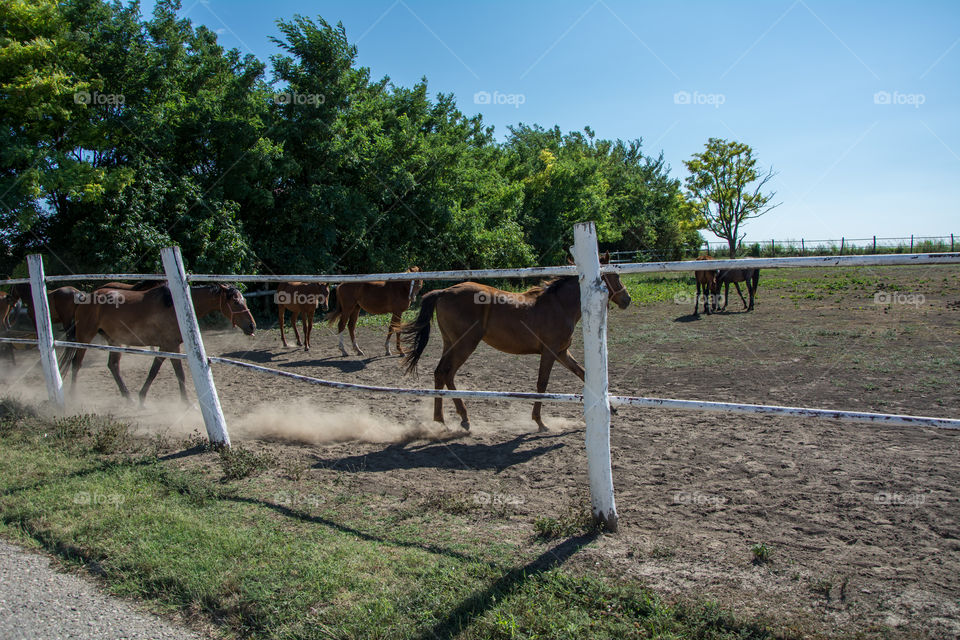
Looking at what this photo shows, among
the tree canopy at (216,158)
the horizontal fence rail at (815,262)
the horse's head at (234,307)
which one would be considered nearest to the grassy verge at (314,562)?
the horizontal fence rail at (815,262)

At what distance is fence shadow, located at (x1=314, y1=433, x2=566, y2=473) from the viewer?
16.8 feet

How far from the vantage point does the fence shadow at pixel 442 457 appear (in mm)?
5113

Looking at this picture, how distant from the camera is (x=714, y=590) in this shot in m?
2.84

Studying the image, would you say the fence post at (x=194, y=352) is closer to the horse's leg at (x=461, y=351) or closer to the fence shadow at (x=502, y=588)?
the horse's leg at (x=461, y=351)

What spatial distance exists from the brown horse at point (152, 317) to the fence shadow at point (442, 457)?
3591 mm

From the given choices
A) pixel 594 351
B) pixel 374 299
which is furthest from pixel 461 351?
pixel 374 299

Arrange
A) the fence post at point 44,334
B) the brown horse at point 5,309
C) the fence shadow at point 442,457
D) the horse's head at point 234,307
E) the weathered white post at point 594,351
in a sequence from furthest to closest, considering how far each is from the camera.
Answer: the brown horse at point 5,309 < the horse's head at point 234,307 < the fence post at point 44,334 < the fence shadow at point 442,457 < the weathered white post at point 594,351

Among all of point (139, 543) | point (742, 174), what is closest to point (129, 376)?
point (139, 543)

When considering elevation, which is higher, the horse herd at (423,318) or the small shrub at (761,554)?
the horse herd at (423,318)

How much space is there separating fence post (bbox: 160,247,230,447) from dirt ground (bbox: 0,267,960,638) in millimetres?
549

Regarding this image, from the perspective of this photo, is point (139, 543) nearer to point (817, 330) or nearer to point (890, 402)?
point (890, 402)

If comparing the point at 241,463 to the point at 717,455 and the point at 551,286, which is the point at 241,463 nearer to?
the point at 551,286

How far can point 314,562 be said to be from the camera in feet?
10.5

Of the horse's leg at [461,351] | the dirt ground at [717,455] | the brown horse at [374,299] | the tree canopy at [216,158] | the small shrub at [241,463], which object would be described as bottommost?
the dirt ground at [717,455]
